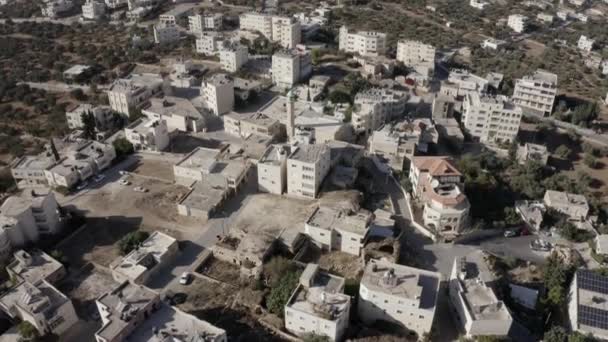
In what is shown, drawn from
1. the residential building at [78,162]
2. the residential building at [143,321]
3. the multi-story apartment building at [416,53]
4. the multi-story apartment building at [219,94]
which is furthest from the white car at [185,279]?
the multi-story apartment building at [416,53]

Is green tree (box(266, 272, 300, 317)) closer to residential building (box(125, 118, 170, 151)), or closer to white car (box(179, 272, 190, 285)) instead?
white car (box(179, 272, 190, 285))

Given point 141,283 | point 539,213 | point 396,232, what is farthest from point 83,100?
point 539,213

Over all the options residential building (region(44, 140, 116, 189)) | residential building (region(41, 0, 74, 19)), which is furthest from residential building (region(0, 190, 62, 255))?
residential building (region(41, 0, 74, 19))

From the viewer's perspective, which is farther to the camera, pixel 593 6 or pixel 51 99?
pixel 593 6

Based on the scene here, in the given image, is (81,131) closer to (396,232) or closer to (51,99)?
(51,99)

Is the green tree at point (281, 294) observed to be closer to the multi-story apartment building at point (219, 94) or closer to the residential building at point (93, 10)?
the multi-story apartment building at point (219, 94)
